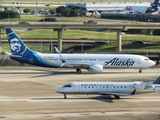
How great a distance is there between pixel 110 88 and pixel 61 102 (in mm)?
6526

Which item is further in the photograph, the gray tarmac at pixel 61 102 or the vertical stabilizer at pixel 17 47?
the vertical stabilizer at pixel 17 47

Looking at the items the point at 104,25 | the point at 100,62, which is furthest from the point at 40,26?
the point at 100,62

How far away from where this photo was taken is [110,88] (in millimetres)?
77688

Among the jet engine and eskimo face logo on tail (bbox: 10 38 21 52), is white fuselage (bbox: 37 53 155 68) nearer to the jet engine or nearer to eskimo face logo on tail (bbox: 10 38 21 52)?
eskimo face logo on tail (bbox: 10 38 21 52)

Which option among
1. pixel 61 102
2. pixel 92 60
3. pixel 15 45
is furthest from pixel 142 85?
pixel 15 45

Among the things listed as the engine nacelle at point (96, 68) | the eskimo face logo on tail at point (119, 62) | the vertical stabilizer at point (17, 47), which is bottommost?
the engine nacelle at point (96, 68)

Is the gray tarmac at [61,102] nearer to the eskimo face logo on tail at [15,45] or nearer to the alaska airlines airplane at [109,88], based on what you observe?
the alaska airlines airplane at [109,88]

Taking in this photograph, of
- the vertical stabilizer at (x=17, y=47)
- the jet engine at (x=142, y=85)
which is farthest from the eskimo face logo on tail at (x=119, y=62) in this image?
the jet engine at (x=142, y=85)

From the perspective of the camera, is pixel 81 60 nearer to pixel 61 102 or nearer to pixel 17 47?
pixel 17 47

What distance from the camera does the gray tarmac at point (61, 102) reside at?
67375 millimetres

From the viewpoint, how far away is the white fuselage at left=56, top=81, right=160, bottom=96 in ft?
253

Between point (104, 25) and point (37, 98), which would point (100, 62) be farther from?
point (104, 25)

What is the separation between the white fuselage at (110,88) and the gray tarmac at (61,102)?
3.72 ft

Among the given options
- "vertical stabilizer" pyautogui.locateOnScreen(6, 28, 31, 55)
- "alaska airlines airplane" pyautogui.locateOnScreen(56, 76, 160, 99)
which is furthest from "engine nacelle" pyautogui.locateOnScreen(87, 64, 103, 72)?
"alaska airlines airplane" pyautogui.locateOnScreen(56, 76, 160, 99)
